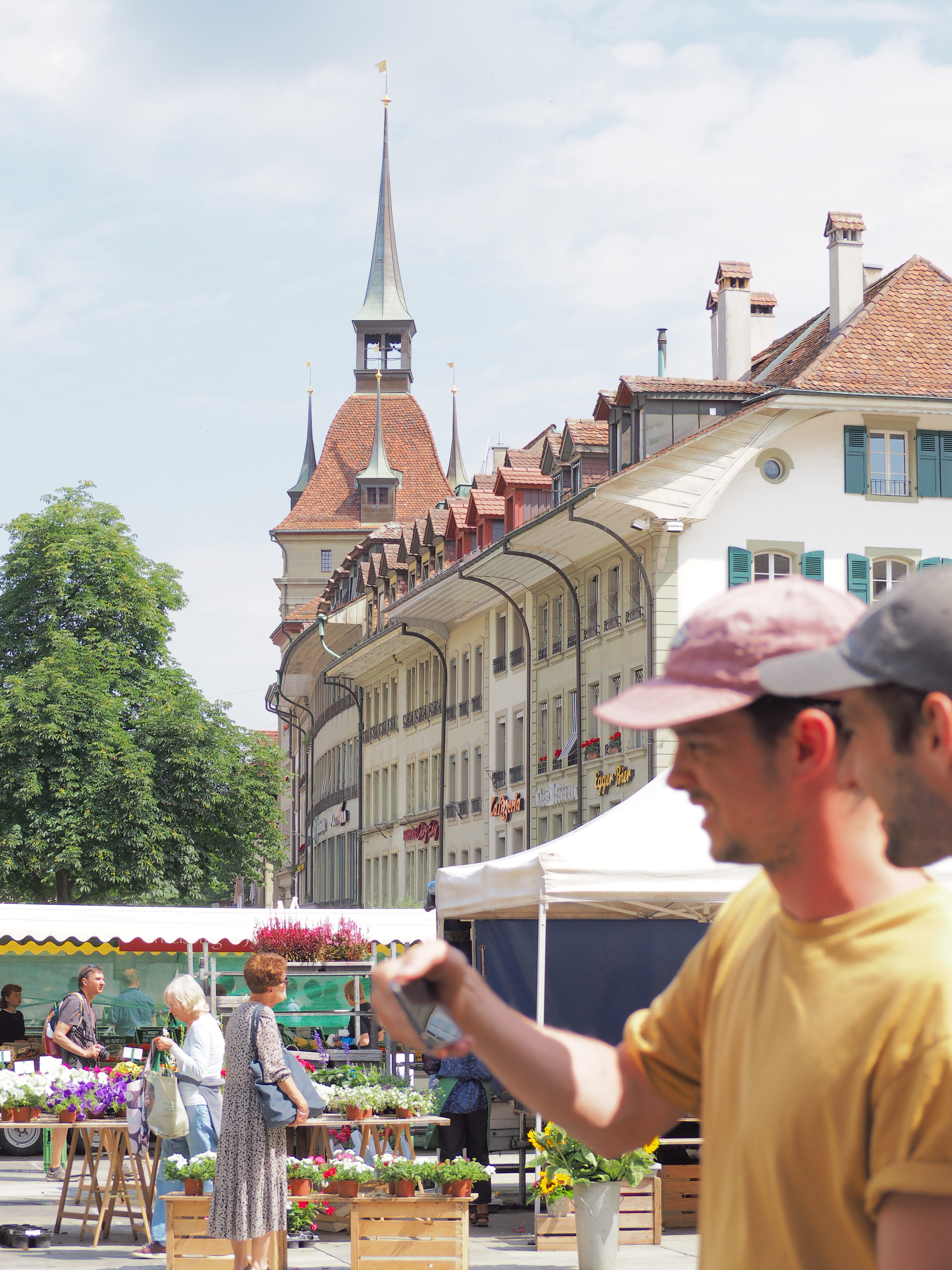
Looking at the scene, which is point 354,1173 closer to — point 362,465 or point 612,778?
point 612,778

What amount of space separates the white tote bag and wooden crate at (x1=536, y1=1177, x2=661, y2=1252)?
2.33 m

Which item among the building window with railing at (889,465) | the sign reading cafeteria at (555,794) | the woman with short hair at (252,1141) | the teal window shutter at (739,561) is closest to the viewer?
the woman with short hair at (252,1141)

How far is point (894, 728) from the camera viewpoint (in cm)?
179

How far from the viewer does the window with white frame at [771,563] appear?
118 feet

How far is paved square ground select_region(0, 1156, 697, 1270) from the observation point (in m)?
11.6

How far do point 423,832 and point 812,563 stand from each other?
20437 millimetres

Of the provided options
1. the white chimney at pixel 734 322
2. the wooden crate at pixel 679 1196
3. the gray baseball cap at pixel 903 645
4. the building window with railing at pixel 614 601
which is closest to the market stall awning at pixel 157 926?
the wooden crate at pixel 679 1196

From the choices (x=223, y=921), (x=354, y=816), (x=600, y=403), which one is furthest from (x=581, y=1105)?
(x=354, y=816)

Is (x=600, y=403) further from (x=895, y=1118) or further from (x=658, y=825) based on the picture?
(x=895, y=1118)

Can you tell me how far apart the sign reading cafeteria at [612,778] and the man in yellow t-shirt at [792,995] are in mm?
33890

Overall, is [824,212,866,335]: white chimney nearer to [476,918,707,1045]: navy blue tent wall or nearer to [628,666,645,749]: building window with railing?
[628,666,645,749]: building window with railing

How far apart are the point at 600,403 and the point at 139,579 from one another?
10.7 m

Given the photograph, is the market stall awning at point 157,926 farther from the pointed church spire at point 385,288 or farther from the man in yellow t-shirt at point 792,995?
the pointed church spire at point 385,288

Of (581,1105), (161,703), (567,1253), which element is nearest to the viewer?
(581,1105)
